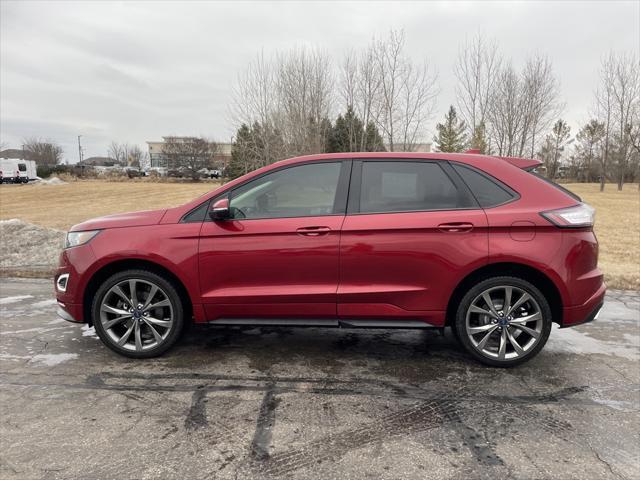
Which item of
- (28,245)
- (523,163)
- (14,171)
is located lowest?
(28,245)

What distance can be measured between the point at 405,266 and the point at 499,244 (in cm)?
72

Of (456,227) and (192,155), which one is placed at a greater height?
(192,155)

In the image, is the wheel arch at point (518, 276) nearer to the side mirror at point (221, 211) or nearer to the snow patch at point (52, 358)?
the side mirror at point (221, 211)

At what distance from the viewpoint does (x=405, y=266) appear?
346cm

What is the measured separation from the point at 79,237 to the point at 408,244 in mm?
2705

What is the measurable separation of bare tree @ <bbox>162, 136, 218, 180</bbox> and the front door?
55.4 metres

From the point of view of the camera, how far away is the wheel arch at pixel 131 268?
146 inches

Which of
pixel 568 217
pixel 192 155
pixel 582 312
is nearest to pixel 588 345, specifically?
pixel 582 312

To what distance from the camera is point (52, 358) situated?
150 inches

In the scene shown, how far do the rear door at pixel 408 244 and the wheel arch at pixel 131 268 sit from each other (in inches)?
51.2

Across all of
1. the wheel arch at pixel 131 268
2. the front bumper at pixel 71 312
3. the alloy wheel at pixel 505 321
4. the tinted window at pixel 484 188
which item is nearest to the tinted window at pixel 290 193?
the wheel arch at pixel 131 268

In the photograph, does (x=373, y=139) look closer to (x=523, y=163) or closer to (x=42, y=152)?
(x=523, y=163)

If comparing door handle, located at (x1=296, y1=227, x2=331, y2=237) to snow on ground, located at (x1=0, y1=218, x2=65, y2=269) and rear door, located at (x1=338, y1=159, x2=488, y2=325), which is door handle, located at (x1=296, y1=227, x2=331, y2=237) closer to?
rear door, located at (x1=338, y1=159, x2=488, y2=325)

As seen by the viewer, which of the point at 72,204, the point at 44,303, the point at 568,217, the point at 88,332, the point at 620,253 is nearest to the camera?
the point at 568,217
